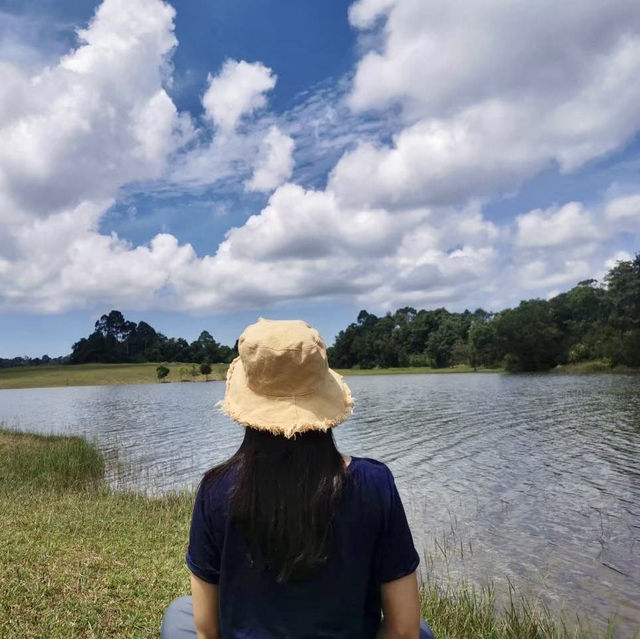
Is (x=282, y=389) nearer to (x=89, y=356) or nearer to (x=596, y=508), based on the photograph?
(x=596, y=508)

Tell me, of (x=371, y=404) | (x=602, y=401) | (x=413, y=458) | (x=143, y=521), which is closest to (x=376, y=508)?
(x=143, y=521)

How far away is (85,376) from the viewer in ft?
A: 338

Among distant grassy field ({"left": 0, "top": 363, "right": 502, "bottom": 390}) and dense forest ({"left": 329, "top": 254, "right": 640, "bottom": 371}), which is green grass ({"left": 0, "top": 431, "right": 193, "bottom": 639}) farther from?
distant grassy field ({"left": 0, "top": 363, "right": 502, "bottom": 390})

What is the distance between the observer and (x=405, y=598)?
2090 mm

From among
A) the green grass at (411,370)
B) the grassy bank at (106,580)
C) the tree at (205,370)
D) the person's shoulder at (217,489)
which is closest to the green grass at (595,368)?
the green grass at (411,370)

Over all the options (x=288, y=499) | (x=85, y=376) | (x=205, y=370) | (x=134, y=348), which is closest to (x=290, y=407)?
(x=288, y=499)

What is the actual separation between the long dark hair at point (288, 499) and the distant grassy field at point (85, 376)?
100416 millimetres

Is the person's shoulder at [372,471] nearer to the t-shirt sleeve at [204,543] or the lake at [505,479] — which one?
the t-shirt sleeve at [204,543]

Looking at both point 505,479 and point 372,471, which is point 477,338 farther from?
point 372,471

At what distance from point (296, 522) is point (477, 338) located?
96183 mm

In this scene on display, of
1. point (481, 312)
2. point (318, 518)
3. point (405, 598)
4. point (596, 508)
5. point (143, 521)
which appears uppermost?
point (481, 312)

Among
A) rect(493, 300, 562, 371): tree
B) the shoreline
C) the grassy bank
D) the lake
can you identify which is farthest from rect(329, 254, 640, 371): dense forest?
the grassy bank

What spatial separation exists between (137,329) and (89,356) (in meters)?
20.9

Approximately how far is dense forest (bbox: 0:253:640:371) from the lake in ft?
134
